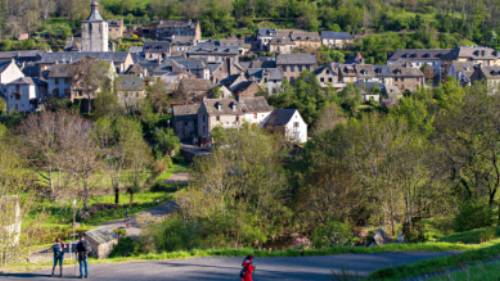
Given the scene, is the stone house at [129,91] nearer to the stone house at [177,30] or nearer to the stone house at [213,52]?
the stone house at [213,52]

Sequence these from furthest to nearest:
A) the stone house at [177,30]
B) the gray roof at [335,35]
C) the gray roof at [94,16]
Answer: the stone house at [177,30]
the gray roof at [335,35]
the gray roof at [94,16]

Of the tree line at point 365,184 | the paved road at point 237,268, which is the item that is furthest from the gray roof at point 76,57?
the paved road at point 237,268

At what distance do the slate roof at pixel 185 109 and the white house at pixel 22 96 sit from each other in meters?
13.9

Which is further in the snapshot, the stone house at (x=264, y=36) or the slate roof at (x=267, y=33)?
the slate roof at (x=267, y=33)

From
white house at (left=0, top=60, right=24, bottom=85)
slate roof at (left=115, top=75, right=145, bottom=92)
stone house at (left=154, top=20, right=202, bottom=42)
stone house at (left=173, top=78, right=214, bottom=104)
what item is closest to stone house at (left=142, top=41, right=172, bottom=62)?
stone house at (left=154, top=20, right=202, bottom=42)

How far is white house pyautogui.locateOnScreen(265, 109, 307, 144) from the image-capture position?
48.7 metres

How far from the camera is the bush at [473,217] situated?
24.1m

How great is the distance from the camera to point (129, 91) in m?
55.9

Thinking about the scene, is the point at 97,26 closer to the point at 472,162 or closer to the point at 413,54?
the point at 413,54

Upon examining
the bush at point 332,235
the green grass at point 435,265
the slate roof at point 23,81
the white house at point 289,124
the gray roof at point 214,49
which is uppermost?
the gray roof at point 214,49

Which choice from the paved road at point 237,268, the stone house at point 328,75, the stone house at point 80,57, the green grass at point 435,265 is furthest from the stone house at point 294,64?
the green grass at point 435,265

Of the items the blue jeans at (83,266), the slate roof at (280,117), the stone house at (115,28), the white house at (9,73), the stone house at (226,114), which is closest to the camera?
the blue jeans at (83,266)

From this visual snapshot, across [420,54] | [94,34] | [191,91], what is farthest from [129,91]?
[420,54]

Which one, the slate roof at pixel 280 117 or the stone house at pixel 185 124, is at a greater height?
the slate roof at pixel 280 117
